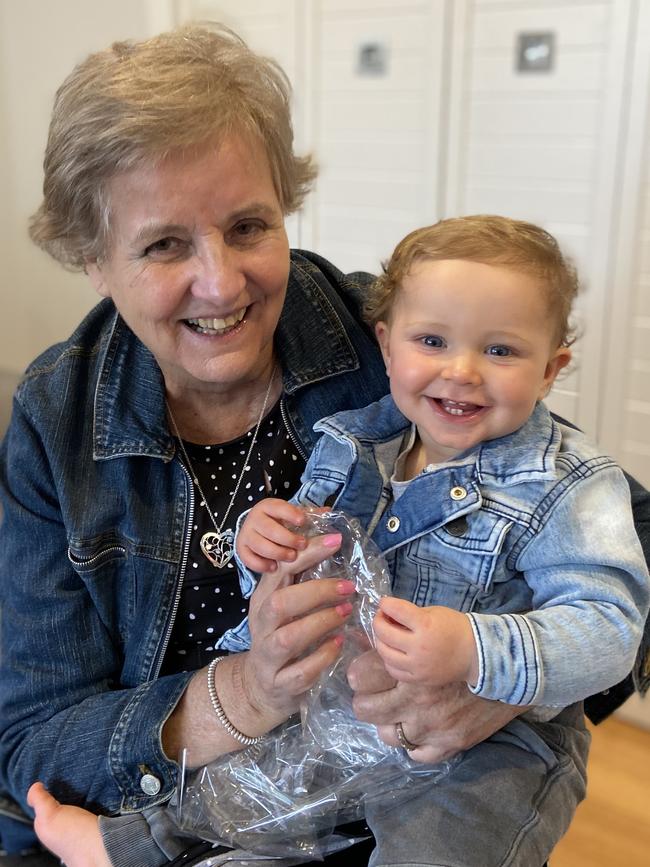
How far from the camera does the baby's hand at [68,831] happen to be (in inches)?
44.7

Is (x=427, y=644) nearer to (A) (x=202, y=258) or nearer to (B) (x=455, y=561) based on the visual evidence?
(B) (x=455, y=561)

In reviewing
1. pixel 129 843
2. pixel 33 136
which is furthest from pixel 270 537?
pixel 33 136

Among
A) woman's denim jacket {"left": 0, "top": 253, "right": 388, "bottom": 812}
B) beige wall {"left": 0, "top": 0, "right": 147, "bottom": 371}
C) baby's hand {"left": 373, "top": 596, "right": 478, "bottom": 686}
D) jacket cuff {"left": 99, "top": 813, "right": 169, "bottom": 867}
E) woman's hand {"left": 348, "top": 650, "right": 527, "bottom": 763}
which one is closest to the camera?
baby's hand {"left": 373, "top": 596, "right": 478, "bottom": 686}

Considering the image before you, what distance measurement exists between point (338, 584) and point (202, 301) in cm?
40

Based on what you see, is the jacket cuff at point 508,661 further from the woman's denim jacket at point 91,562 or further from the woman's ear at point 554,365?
the woman's denim jacket at point 91,562

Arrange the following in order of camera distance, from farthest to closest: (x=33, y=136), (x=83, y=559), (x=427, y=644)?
(x=33, y=136), (x=83, y=559), (x=427, y=644)

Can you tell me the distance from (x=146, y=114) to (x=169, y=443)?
1.48ft

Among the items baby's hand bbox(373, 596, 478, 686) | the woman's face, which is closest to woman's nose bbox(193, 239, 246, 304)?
the woman's face

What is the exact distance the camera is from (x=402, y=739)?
1035mm

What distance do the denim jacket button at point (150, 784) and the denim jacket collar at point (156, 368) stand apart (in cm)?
43

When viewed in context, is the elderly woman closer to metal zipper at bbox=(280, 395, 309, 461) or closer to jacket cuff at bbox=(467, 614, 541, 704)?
metal zipper at bbox=(280, 395, 309, 461)

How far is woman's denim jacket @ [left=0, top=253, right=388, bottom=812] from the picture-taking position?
4.07ft

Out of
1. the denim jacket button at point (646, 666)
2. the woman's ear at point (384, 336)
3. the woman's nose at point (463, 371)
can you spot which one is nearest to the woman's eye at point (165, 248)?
the woman's ear at point (384, 336)

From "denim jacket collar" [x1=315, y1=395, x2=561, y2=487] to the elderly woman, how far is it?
0.54ft
